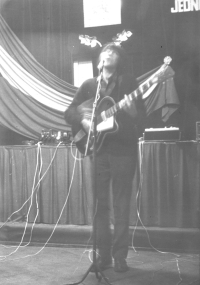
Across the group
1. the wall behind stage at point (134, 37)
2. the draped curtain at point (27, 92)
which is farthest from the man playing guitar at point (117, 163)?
the draped curtain at point (27, 92)

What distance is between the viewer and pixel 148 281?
2377mm

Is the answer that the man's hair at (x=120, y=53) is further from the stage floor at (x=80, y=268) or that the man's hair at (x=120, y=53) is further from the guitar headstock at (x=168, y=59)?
the stage floor at (x=80, y=268)

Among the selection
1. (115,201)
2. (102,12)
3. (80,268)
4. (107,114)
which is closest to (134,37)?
(102,12)

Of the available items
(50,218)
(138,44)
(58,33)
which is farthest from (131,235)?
(58,33)

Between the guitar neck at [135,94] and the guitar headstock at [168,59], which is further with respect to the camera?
the guitar headstock at [168,59]

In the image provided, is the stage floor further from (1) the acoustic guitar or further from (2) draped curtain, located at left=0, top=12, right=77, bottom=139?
(2) draped curtain, located at left=0, top=12, right=77, bottom=139

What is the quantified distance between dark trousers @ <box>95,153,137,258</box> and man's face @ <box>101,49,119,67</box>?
0.66 metres

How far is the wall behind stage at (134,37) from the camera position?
2762 mm

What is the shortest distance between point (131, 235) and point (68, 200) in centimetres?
59

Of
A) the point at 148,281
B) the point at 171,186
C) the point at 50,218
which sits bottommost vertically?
the point at 148,281

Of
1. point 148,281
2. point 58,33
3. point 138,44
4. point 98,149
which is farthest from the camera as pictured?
point 58,33

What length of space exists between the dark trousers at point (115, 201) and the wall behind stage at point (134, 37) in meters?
0.50

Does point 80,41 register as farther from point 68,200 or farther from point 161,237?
point 161,237

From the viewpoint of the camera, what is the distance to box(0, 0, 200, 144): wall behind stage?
2762mm
